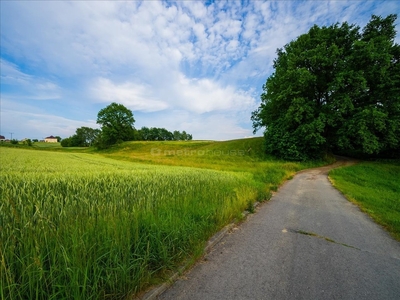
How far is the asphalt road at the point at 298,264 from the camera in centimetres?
262

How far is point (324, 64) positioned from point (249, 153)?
16617mm

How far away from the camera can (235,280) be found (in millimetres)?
2816

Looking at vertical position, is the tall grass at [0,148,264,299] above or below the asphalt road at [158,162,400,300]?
above

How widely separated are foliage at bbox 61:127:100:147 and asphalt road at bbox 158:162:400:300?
11313cm

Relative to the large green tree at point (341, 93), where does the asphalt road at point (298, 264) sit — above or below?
below

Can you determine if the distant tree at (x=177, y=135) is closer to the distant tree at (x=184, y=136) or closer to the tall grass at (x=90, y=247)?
the distant tree at (x=184, y=136)

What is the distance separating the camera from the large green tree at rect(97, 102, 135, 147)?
189ft

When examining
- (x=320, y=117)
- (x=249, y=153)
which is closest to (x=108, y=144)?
(x=249, y=153)

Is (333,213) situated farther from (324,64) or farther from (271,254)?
(324,64)

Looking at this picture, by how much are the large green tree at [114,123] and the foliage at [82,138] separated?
158 feet

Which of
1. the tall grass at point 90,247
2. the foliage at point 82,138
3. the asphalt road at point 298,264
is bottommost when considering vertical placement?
the asphalt road at point 298,264

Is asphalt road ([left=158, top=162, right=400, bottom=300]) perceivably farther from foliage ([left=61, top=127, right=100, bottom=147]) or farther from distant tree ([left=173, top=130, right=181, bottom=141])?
distant tree ([left=173, top=130, right=181, bottom=141])

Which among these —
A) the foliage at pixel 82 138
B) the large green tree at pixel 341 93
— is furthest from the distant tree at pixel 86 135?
the large green tree at pixel 341 93

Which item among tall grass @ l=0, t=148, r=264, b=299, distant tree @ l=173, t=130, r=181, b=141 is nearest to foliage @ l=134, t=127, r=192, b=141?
distant tree @ l=173, t=130, r=181, b=141
